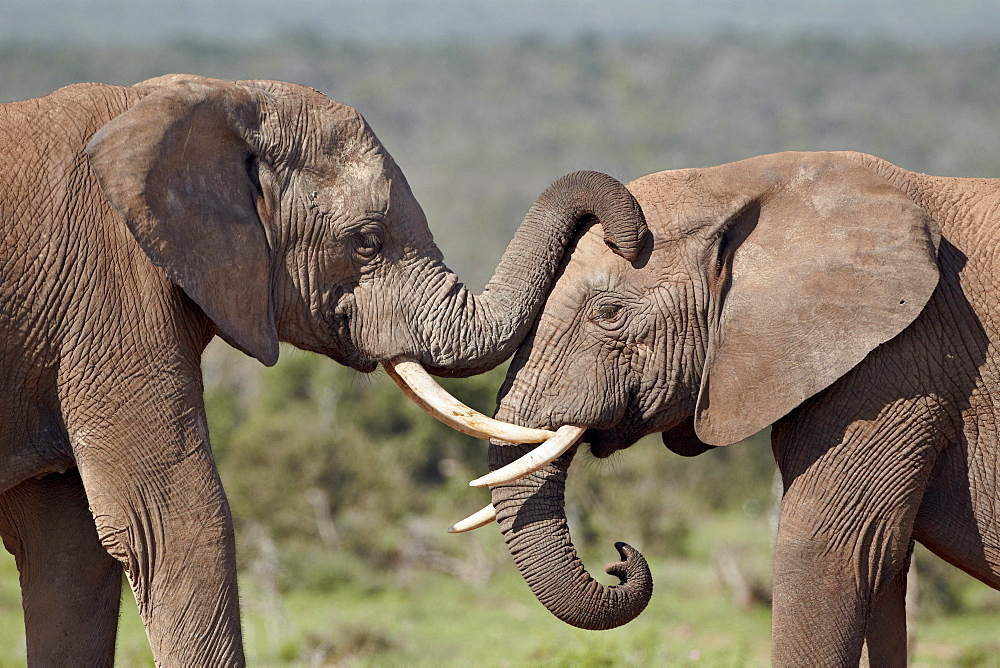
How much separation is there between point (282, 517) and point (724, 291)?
11.4 metres

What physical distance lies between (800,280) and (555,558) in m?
1.43

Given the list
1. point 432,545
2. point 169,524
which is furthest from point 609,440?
point 432,545

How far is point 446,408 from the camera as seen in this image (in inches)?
196

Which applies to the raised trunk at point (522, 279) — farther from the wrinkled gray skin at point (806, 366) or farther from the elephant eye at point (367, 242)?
the elephant eye at point (367, 242)

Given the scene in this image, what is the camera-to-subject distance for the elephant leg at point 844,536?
190 inches

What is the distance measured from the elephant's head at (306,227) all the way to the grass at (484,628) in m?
2.54

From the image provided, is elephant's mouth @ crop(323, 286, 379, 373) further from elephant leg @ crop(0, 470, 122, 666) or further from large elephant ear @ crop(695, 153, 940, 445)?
large elephant ear @ crop(695, 153, 940, 445)

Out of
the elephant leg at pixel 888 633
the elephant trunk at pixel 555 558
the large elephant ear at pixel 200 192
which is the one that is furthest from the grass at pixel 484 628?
the large elephant ear at pixel 200 192

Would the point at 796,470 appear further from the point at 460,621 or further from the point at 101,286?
the point at 460,621

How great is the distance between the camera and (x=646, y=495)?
16.4 m

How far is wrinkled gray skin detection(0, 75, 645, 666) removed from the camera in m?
4.39

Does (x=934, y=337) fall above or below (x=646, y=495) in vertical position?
above

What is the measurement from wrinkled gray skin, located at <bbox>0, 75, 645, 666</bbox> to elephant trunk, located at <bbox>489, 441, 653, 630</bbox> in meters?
0.56

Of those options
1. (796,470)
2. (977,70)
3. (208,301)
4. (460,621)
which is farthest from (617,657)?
(977,70)
